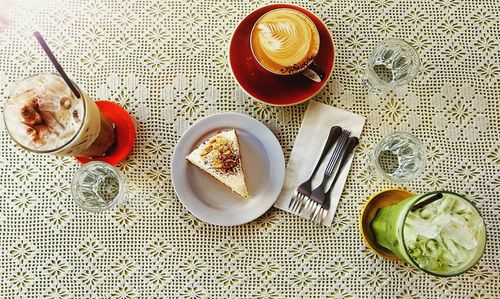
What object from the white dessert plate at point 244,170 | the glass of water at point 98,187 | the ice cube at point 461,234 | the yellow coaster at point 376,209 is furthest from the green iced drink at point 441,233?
the glass of water at point 98,187

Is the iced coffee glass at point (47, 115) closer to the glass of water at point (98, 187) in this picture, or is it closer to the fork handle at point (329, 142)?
the glass of water at point (98, 187)

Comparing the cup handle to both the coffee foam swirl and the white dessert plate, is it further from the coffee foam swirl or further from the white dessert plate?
the coffee foam swirl

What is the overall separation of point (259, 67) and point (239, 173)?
326 mm

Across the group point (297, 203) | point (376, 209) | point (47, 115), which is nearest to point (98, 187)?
point (47, 115)

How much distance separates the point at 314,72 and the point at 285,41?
13 cm

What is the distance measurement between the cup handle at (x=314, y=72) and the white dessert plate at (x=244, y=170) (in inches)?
7.8

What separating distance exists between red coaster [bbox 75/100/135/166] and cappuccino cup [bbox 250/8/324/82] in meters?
0.43

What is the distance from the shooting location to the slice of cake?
136 centimetres

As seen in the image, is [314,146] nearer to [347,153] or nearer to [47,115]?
[347,153]

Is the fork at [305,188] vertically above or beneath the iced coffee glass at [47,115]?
beneath

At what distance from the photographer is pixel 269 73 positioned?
1408 mm

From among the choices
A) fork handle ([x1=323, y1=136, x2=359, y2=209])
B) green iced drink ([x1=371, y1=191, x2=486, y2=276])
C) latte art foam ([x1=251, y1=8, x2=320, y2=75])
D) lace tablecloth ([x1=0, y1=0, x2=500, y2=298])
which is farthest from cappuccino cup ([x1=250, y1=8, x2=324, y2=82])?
green iced drink ([x1=371, y1=191, x2=486, y2=276])

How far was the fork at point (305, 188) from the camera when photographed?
139cm

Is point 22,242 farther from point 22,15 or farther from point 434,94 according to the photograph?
point 434,94
